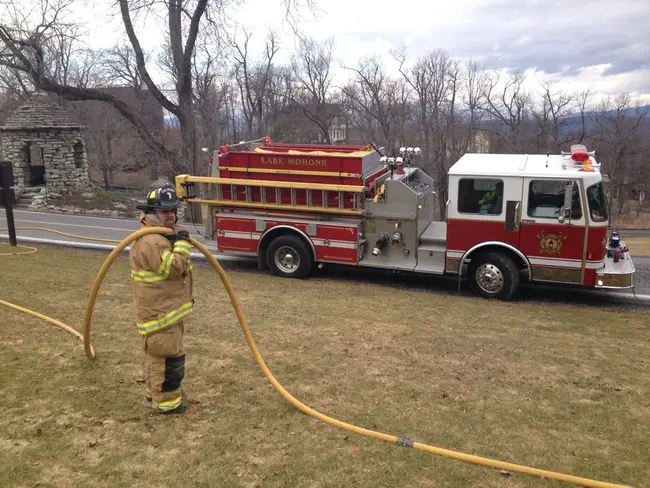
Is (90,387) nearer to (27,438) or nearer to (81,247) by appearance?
(27,438)

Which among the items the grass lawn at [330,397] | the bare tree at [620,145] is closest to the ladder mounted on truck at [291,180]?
the grass lawn at [330,397]

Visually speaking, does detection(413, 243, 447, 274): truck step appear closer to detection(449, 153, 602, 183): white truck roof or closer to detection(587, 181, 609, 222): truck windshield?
detection(449, 153, 602, 183): white truck roof

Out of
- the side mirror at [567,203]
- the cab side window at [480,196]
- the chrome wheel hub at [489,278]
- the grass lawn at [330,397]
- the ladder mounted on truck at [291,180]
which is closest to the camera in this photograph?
the grass lawn at [330,397]

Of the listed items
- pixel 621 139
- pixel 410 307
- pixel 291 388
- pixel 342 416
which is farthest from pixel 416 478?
pixel 621 139

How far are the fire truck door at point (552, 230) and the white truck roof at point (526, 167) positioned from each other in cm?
13

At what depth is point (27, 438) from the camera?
4.02 metres

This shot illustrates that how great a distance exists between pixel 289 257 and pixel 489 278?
12.1 ft

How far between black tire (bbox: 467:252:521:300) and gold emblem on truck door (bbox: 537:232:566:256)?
1.81 feet

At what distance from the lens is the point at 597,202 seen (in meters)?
8.37

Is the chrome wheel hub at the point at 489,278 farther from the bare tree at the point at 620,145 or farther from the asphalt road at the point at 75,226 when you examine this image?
the bare tree at the point at 620,145

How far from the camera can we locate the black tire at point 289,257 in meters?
10.1

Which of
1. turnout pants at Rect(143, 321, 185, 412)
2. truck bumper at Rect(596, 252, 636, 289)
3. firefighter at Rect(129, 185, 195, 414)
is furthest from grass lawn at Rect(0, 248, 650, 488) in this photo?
truck bumper at Rect(596, 252, 636, 289)

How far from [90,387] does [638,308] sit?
8.14 meters

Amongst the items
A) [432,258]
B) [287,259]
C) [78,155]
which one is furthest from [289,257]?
[78,155]
